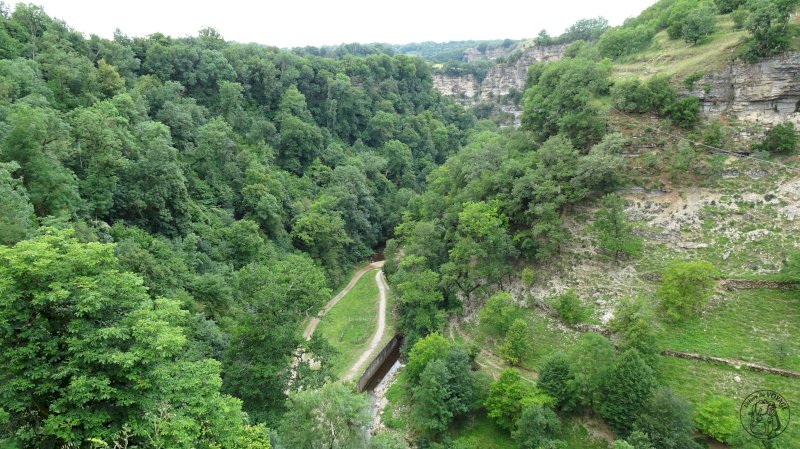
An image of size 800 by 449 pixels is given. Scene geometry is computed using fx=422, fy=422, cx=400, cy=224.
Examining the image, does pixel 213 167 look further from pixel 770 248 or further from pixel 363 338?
pixel 770 248

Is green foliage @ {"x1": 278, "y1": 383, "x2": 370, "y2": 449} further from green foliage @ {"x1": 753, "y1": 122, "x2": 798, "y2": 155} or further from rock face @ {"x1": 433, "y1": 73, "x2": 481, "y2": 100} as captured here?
rock face @ {"x1": 433, "y1": 73, "x2": 481, "y2": 100}

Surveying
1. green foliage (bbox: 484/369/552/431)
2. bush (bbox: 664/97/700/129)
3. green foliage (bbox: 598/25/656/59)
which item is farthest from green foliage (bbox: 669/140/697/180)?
green foliage (bbox: 484/369/552/431)

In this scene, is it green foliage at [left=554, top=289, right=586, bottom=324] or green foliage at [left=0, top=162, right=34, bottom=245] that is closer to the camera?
green foliage at [left=0, top=162, right=34, bottom=245]

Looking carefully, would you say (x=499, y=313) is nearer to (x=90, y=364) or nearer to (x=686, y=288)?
(x=686, y=288)

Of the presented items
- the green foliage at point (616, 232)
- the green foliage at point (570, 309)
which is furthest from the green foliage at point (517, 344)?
the green foliage at point (616, 232)

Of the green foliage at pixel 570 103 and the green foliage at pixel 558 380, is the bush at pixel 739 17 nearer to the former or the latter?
the green foliage at pixel 570 103

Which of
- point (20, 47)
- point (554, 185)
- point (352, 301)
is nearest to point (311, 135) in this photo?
point (352, 301)
